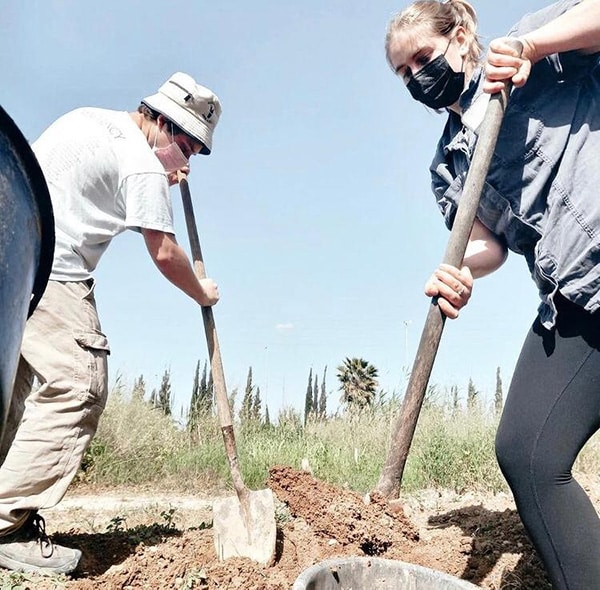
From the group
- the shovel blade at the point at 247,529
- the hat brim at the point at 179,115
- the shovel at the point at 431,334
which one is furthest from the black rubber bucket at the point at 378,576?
the hat brim at the point at 179,115

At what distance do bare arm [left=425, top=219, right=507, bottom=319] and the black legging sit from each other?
0.37m

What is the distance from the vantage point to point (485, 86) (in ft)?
6.46

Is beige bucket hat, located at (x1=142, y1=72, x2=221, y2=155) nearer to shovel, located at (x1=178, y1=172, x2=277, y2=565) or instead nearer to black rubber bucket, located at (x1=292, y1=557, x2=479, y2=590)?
shovel, located at (x1=178, y1=172, x2=277, y2=565)

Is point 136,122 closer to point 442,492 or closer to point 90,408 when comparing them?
point 90,408

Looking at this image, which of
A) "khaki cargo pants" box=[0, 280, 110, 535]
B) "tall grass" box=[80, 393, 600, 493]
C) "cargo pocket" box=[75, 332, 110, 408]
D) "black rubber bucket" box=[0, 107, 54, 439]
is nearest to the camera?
"black rubber bucket" box=[0, 107, 54, 439]

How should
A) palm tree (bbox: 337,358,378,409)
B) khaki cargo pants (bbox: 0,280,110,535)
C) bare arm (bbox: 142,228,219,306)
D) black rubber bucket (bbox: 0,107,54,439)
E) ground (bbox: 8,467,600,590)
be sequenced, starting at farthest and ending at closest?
palm tree (bbox: 337,358,378,409)
bare arm (bbox: 142,228,219,306)
khaki cargo pants (bbox: 0,280,110,535)
ground (bbox: 8,467,600,590)
black rubber bucket (bbox: 0,107,54,439)

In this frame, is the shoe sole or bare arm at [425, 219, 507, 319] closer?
bare arm at [425, 219, 507, 319]

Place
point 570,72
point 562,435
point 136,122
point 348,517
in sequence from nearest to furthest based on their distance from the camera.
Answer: point 562,435, point 570,72, point 348,517, point 136,122

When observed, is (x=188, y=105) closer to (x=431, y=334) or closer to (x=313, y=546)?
(x=431, y=334)

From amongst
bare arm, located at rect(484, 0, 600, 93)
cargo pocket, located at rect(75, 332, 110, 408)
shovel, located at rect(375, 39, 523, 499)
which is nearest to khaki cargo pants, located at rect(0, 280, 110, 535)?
cargo pocket, located at rect(75, 332, 110, 408)

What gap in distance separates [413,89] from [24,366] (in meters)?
2.10

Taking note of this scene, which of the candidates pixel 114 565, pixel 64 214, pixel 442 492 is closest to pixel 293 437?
pixel 442 492

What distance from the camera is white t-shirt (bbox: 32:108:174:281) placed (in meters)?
2.85

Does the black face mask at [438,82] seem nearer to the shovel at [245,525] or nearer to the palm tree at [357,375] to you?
the shovel at [245,525]
